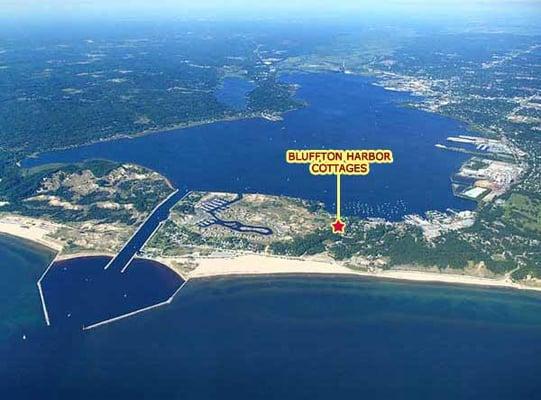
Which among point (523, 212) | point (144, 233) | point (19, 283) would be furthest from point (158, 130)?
point (523, 212)

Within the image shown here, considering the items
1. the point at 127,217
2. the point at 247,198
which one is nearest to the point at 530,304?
the point at 247,198

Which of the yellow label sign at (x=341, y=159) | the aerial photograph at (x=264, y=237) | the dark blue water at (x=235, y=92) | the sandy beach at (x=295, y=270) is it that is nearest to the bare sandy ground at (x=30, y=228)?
the aerial photograph at (x=264, y=237)

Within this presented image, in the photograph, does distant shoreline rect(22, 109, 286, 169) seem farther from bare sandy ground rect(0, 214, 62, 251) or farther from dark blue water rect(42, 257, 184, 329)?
dark blue water rect(42, 257, 184, 329)

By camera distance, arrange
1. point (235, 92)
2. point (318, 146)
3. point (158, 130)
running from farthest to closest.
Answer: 1. point (235, 92)
2. point (158, 130)
3. point (318, 146)

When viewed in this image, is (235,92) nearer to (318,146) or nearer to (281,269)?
(318,146)

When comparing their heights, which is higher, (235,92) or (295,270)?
(295,270)
